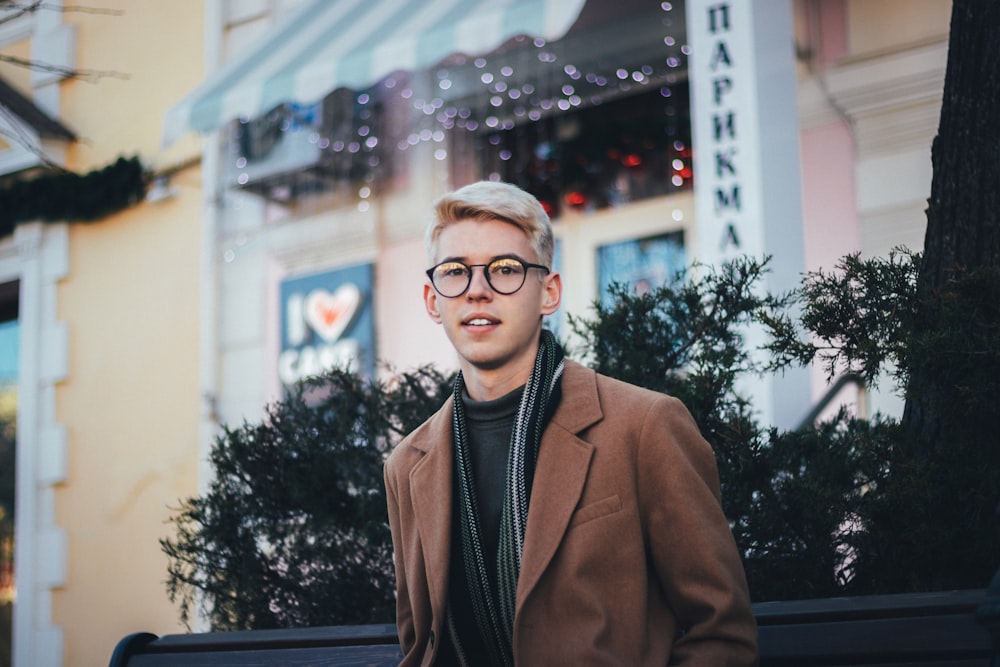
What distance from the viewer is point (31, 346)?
9.75 m

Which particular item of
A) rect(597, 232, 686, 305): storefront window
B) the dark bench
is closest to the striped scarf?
the dark bench

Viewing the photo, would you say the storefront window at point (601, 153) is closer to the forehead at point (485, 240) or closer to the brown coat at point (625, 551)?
the forehead at point (485, 240)

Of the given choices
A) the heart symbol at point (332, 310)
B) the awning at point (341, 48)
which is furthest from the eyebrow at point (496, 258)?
the heart symbol at point (332, 310)

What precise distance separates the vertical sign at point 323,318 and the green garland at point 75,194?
1.68 meters

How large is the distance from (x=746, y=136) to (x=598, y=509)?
4.29m

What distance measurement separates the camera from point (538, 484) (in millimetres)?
2254

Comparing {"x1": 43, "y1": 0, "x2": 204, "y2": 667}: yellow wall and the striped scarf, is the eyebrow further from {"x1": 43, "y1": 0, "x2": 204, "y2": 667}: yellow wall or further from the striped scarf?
{"x1": 43, "y1": 0, "x2": 204, "y2": 667}: yellow wall

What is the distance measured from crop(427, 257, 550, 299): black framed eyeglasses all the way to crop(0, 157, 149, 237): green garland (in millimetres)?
7565

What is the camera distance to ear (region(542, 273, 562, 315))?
2426 mm

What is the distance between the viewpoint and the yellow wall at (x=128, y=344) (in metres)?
8.87

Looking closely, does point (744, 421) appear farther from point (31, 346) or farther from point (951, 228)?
point (31, 346)

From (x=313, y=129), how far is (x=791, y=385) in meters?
4.48

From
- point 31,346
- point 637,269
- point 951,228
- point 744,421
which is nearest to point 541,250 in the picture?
point 744,421

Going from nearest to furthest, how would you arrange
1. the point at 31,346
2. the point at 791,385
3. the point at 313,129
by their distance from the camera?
the point at 791,385 < the point at 313,129 < the point at 31,346
